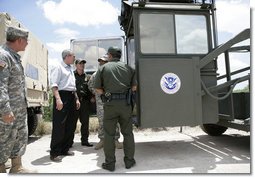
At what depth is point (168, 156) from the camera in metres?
5.07

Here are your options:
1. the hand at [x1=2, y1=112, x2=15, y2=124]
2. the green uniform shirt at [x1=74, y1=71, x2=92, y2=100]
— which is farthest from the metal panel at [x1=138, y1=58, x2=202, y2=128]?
the hand at [x1=2, y1=112, x2=15, y2=124]

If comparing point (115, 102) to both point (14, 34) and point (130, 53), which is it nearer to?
point (14, 34)

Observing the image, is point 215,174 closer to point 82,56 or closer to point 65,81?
point 65,81

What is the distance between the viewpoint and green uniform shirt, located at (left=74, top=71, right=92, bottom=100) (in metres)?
5.98

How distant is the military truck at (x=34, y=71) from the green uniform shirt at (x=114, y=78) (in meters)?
1.80

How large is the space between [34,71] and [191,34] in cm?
322

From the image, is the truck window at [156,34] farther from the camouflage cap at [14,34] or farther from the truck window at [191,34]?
the camouflage cap at [14,34]

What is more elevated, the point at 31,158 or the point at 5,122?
the point at 5,122

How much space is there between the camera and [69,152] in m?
5.39

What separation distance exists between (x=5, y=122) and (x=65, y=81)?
1.65m

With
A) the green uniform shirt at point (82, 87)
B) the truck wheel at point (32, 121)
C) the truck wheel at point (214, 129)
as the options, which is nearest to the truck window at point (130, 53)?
the green uniform shirt at point (82, 87)

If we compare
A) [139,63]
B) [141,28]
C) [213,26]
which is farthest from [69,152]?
[213,26]

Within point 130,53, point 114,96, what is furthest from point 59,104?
point 130,53

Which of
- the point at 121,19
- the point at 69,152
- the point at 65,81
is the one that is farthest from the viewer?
the point at 121,19
